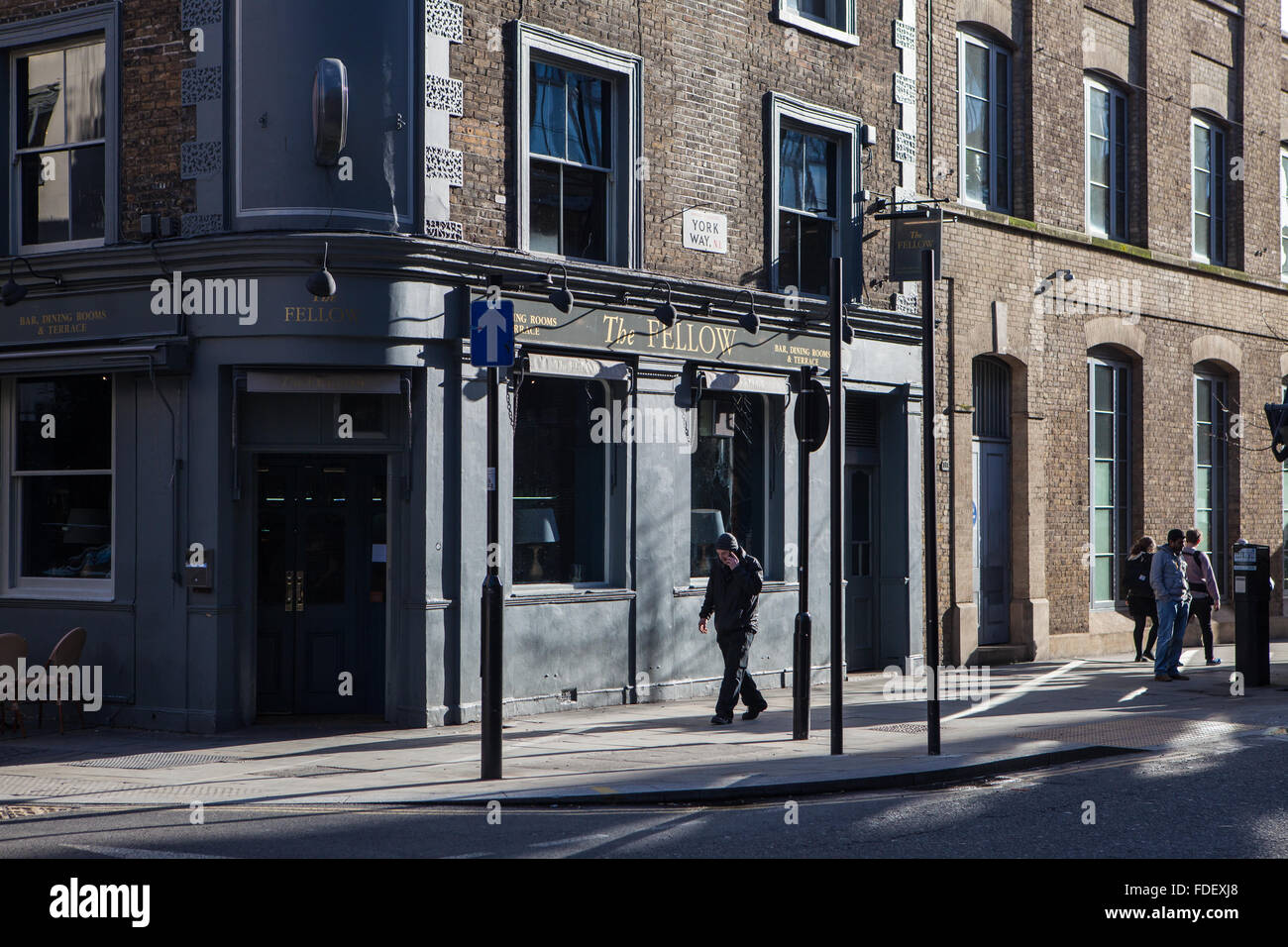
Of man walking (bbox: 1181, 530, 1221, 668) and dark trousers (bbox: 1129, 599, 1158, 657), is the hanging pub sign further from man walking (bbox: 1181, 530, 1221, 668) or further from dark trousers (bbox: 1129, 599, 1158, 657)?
dark trousers (bbox: 1129, 599, 1158, 657)

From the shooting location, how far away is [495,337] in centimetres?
1060

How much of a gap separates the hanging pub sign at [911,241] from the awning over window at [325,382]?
752 cm

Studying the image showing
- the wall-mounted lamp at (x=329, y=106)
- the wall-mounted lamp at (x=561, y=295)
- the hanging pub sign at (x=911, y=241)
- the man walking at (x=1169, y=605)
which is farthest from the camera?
the hanging pub sign at (x=911, y=241)

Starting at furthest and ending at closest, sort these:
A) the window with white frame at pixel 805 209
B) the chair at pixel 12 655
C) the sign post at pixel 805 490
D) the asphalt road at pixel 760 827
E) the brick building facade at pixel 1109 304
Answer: the brick building facade at pixel 1109 304
the window with white frame at pixel 805 209
the chair at pixel 12 655
the sign post at pixel 805 490
the asphalt road at pixel 760 827

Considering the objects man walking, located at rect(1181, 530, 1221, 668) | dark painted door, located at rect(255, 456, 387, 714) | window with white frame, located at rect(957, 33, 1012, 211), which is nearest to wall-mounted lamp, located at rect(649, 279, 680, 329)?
dark painted door, located at rect(255, 456, 387, 714)

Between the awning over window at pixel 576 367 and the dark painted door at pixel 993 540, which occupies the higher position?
the awning over window at pixel 576 367

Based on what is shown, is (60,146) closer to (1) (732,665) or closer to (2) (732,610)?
(2) (732,610)

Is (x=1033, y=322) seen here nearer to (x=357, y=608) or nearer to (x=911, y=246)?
(x=911, y=246)

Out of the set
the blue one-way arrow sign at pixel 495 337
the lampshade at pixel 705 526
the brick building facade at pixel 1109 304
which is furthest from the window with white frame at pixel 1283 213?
the blue one-way arrow sign at pixel 495 337

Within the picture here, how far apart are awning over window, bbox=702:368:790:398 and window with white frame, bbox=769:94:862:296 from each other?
1.12 meters

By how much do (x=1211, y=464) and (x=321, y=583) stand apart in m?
16.6

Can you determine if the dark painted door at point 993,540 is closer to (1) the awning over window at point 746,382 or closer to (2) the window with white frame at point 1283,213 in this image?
(1) the awning over window at point 746,382

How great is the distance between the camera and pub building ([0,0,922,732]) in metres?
13.1

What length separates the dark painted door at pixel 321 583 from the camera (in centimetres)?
Answer: 1376
